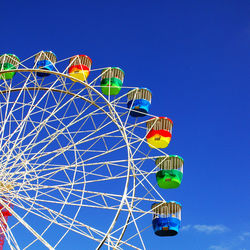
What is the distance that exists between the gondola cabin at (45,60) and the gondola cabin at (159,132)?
438 centimetres

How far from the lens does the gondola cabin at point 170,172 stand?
53.9 ft

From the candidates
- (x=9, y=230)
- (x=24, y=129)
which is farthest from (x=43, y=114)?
(x=9, y=230)

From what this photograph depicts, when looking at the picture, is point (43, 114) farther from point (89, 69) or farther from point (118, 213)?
point (118, 213)

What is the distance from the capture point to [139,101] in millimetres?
17844

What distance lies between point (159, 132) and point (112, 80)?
8.94 feet

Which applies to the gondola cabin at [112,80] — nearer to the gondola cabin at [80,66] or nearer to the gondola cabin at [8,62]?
the gondola cabin at [80,66]

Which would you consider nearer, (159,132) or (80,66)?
(159,132)

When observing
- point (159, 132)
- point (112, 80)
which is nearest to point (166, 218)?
point (159, 132)

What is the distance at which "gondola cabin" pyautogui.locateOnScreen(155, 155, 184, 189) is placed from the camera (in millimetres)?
16422

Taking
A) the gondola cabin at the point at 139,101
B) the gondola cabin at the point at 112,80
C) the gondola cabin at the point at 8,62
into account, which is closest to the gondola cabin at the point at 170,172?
the gondola cabin at the point at 139,101

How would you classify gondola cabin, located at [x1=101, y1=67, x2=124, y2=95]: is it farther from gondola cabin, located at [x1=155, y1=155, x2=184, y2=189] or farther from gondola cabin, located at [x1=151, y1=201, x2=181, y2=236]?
gondola cabin, located at [x1=151, y1=201, x2=181, y2=236]

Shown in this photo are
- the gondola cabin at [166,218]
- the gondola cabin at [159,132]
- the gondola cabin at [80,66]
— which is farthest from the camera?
the gondola cabin at [80,66]

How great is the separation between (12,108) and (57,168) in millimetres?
2553

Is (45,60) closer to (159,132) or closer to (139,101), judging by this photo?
(139,101)
